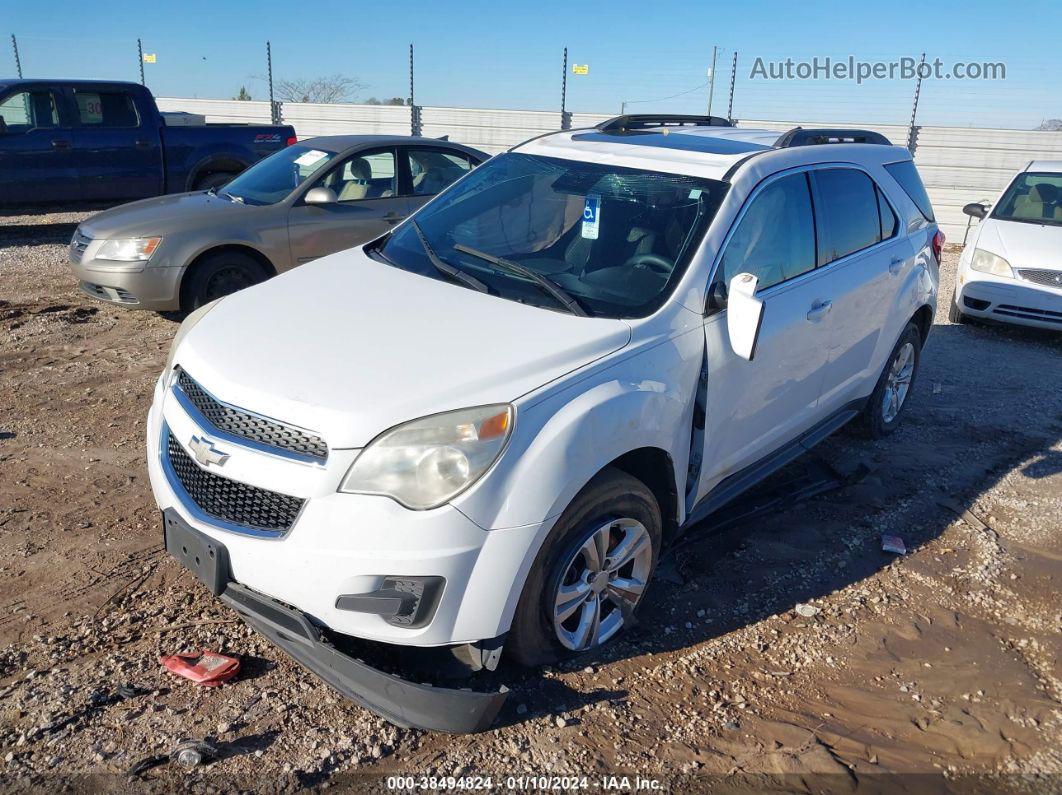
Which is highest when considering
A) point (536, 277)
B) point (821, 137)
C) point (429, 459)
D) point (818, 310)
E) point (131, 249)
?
point (821, 137)

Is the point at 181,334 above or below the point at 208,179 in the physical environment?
above

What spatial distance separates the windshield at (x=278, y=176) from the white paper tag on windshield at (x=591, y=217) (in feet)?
14.0

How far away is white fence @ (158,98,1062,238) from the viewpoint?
15.7 metres

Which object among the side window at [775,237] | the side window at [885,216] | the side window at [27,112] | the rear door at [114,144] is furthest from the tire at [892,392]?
the side window at [27,112]

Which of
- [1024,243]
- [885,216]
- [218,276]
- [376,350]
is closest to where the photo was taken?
[376,350]

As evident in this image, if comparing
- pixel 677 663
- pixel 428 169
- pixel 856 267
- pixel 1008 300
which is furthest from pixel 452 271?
pixel 1008 300

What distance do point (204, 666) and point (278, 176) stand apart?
5425 mm

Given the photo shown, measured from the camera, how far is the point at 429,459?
2.56m

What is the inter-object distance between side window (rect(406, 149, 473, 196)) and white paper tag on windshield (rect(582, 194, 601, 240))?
430cm

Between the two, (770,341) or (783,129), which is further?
(783,129)

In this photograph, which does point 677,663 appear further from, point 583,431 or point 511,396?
point 511,396

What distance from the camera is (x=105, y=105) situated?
432 inches

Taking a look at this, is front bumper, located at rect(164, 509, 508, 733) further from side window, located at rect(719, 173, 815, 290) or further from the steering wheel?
side window, located at rect(719, 173, 815, 290)

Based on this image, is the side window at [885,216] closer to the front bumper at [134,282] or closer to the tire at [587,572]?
the tire at [587,572]
